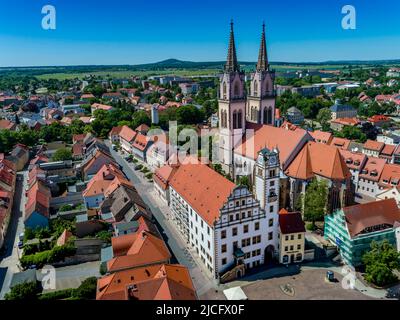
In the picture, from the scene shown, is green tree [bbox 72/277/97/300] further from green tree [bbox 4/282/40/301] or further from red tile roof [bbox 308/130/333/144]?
red tile roof [bbox 308/130/333/144]

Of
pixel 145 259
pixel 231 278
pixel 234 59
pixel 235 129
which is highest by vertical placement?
pixel 234 59

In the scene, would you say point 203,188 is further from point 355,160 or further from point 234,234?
point 355,160

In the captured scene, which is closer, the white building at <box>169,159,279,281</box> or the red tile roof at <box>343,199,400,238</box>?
the white building at <box>169,159,279,281</box>

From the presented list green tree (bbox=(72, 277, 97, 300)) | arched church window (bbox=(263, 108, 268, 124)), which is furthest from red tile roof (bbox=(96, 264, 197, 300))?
arched church window (bbox=(263, 108, 268, 124))

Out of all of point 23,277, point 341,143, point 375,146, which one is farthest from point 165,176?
point 375,146

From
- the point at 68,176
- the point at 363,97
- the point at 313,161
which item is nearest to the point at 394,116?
the point at 363,97

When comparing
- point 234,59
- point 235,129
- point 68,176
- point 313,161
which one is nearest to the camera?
point 313,161

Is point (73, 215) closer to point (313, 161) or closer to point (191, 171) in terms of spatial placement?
point (191, 171)
